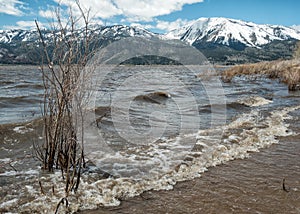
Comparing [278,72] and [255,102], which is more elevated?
[278,72]

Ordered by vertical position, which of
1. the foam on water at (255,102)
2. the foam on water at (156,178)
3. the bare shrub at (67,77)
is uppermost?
the bare shrub at (67,77)

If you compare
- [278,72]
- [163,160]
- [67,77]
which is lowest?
[163,160]

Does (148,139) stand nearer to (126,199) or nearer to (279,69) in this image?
(126,199)

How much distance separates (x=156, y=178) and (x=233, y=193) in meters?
1.29

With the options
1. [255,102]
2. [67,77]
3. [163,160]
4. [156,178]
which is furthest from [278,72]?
[67,77]

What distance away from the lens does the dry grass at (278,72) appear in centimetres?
2019

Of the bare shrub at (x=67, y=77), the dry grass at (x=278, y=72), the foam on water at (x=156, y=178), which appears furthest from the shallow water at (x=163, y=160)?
the dry grass at (x=278, y=72)

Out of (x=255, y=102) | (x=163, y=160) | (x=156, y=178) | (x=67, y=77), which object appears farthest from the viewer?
(x=255, y=102)

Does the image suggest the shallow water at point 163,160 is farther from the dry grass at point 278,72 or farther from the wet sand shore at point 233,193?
the dry grass at point 278,72

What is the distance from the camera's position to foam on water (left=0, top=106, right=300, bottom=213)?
142 inches

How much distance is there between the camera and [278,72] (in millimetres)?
29297

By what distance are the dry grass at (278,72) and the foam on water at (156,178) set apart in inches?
557

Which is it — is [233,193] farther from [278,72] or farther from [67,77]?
[278,72]

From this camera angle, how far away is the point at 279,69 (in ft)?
98.1
